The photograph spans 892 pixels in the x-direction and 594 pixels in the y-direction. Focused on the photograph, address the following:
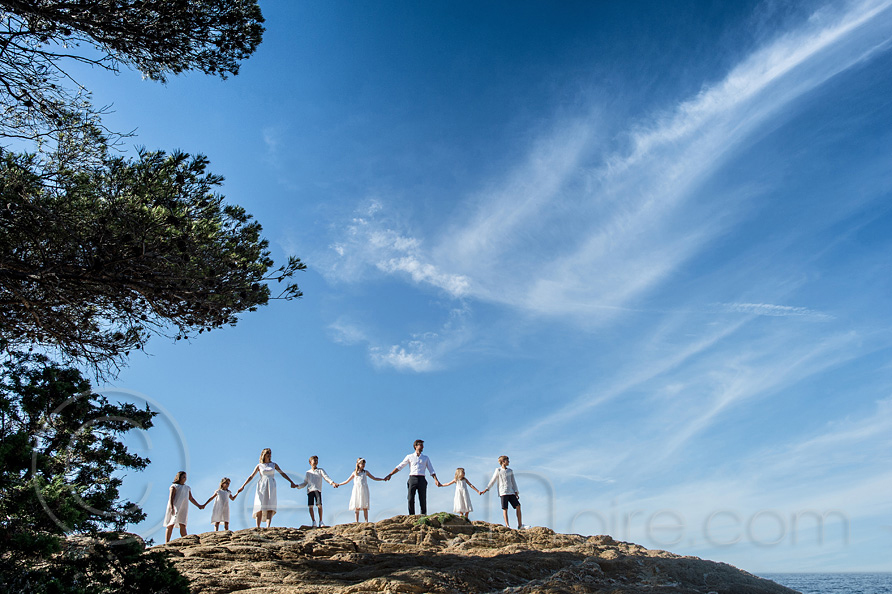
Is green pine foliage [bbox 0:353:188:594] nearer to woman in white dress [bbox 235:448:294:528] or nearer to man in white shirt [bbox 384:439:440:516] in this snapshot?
woman in white dress [bbox 235:448:294:528]

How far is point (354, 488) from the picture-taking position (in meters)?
15.0

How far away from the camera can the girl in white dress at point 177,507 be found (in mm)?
13383

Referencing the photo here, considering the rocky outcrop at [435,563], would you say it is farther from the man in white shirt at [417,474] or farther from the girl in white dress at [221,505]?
the girl in white dress at [221,505]

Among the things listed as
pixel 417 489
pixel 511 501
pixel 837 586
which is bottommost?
pixel 837 586

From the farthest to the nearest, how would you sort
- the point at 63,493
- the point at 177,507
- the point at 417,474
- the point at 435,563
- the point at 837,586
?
the point at 837,586
the point at 417,474
the point at 177,507
the point at 435,563
the point at 63,493

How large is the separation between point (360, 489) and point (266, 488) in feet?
7.67

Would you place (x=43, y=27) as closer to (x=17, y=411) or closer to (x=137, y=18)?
(x=137, y=18)

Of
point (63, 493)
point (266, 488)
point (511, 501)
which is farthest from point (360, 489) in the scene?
point (63, 493)

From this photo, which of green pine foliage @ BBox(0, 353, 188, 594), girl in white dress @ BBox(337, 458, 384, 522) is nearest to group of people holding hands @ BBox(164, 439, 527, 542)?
girl in white dress @ BBox(337, 458, 384, 522)

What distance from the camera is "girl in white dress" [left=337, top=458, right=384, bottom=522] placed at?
14852 millimetres

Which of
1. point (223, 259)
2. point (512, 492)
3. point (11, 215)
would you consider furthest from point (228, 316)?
point (512, 492)

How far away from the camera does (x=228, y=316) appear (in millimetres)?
→ 11914

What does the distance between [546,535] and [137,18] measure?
518 inches

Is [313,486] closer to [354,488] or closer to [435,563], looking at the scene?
[354,488]
